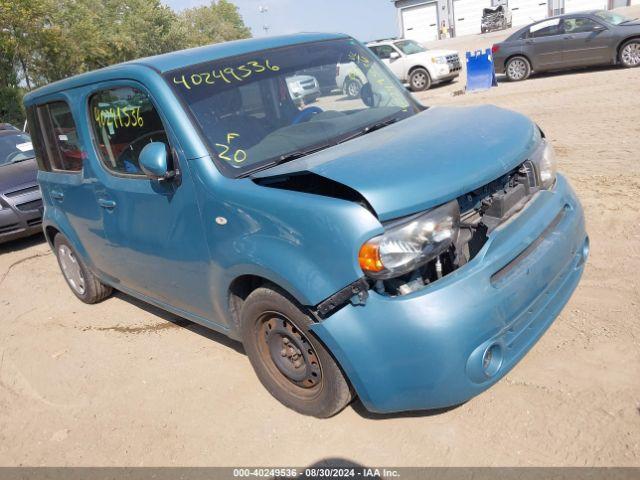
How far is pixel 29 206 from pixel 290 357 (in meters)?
6.01

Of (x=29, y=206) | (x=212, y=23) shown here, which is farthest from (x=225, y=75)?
(x=212, y=23)

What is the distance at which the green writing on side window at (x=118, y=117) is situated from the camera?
3.53 m

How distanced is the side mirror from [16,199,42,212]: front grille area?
209 inches

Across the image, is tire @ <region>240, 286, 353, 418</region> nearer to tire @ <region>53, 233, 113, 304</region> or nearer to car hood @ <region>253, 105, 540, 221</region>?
Answer: car hood @ <region>253, 105, 540, 221</region>

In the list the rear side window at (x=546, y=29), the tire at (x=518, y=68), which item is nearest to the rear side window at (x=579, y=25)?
the rear side window at (x=546, y=29)

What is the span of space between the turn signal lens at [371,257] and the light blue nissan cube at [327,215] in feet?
0.05

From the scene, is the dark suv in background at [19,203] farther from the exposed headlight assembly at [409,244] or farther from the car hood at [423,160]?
the exposed headlight assembly at [409,244]

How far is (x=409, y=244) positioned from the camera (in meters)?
2.48

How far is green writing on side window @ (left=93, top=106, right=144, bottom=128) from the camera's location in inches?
139

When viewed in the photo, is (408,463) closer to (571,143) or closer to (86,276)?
(86,276)

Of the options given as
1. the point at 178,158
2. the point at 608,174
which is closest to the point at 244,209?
the point at 178,158

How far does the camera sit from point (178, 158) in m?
3.17

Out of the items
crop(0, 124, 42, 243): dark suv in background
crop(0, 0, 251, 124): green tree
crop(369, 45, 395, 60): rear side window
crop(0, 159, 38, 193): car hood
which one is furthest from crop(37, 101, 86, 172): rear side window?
crop(0, 0, 251, 124): green tree

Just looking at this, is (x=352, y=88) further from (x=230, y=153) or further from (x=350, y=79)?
(x=230, y=153)
